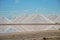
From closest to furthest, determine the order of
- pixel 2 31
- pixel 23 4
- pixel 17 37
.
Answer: pixel 17 37
pixel 2 31
pixel 23 4

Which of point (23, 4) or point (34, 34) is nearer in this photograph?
point (34, 34)

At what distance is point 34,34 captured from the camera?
1.53m

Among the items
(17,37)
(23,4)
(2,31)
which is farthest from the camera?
(23,4)

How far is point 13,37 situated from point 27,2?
663mm

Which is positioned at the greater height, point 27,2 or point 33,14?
point 27,2

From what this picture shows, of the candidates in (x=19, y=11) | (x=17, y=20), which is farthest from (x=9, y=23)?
(x=19, y=11)

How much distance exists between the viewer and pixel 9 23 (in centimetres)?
178

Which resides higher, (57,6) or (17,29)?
(57,6)

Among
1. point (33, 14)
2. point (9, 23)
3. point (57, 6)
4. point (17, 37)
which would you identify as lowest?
point (17, 37)

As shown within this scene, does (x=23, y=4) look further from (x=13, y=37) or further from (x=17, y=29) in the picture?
(x=13, y=37)

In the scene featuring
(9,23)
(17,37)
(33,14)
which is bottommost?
(17,37)

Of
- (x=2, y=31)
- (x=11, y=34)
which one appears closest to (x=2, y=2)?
(x=2, y=31)

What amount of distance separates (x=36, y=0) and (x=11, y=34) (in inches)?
28.6

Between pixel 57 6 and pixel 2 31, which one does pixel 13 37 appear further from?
pixel 57 6
